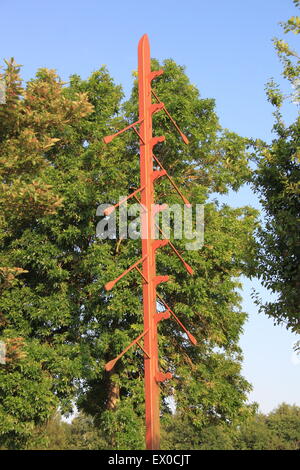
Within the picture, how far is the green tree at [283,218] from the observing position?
12164 mm

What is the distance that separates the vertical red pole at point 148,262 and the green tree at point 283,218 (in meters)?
3.78

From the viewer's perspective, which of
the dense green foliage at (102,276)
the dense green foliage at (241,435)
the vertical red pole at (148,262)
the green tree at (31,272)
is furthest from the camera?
the dense green foliage at (241,435)

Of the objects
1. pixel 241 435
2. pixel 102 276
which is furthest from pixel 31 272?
pixel 241 435

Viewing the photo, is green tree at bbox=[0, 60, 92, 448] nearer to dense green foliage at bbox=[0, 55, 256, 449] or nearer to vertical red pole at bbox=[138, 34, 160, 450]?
dense green foliage at bbox=[0, 55, 256, 449]

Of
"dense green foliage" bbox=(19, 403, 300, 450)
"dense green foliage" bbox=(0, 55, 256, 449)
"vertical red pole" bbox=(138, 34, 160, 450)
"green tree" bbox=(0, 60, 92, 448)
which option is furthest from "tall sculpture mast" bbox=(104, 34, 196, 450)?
"dense green foliage" bbox=(19, 403, 300, 450)

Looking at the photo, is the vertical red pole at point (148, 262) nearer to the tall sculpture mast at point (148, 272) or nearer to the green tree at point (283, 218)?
the tall sculpture mast at point (148, 272)

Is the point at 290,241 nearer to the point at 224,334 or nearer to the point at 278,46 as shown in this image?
the point at 278,46

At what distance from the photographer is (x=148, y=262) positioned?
8984 millimetres

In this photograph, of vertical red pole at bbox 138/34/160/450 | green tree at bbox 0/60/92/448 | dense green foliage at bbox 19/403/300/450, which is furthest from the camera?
dense green foliage at bbox 19/403/300/450

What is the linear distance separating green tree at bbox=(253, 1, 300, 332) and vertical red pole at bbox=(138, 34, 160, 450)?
3.78 metres

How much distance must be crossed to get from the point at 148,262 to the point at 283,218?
4305mm

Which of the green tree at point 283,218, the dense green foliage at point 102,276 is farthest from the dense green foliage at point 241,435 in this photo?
the green tree at point 283,218

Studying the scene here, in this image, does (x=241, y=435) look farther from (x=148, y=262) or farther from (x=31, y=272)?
(x=148, y=262)

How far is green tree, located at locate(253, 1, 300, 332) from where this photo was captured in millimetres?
12164
